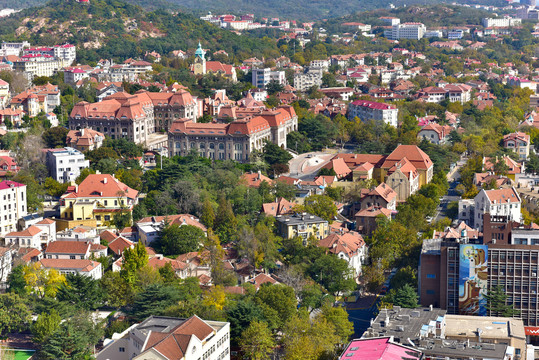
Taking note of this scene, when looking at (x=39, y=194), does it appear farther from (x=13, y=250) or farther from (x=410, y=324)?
(x=410, y=324)

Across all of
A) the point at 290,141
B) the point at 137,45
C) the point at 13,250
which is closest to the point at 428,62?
the point at 137,45

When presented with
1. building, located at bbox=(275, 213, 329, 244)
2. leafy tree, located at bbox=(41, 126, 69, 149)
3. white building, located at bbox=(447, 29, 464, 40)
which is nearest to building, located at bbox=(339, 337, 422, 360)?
building, located at bbox=(275, 213, 329, 244)

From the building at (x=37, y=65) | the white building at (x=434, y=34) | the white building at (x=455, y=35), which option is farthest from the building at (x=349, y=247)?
the white building at (x=455, y=35)

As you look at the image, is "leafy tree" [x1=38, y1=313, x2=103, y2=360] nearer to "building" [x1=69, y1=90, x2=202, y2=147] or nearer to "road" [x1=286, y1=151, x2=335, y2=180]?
"road" [x1=286, y1=151, x2=335, y2=180]

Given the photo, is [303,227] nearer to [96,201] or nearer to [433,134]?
[96,201]

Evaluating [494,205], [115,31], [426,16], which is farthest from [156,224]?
[426,16]

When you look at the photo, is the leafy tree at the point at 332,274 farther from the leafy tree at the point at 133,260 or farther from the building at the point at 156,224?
the leafy tree at the point at 133,260
